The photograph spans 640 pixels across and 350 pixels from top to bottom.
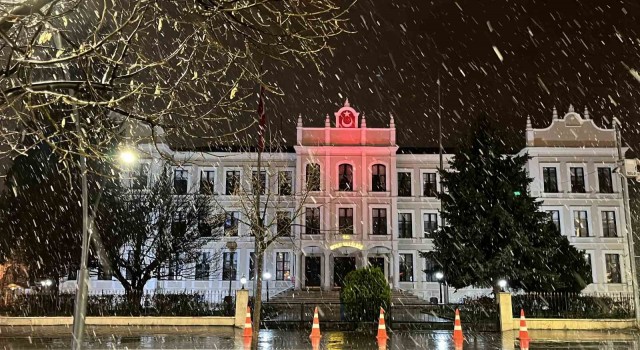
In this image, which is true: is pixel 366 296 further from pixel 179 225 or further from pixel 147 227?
pixel 147 227

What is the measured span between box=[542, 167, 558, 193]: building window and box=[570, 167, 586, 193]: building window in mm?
1201

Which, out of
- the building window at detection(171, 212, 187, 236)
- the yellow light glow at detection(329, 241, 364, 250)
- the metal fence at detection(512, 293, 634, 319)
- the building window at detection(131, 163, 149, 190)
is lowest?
the metal fence at detection(512, 293, 634, 319)

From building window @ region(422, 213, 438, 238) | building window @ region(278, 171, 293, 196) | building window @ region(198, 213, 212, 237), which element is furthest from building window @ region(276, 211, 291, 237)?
building window @ region(422, 213, 438, 238)

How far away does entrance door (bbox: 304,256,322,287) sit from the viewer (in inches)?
1565

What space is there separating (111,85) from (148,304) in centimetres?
1771

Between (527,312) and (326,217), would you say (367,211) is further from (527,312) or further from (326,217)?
(527,312)

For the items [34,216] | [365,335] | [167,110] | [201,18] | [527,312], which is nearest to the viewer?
[201,18]

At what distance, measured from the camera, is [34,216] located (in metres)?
28.9

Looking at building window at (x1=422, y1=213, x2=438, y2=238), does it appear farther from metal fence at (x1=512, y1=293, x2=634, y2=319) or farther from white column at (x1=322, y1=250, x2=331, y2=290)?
metal fence at (x1=512, y1=293, x2=634, y2=319)

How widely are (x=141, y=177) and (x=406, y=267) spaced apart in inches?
800

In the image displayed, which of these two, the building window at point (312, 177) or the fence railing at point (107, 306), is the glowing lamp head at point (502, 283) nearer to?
the building window at point (312, 177)

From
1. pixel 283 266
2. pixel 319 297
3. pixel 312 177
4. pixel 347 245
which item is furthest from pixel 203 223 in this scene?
pixel 312 177

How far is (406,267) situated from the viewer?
40781mm

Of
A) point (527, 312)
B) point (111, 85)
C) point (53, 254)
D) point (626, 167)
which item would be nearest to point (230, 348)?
point (111, 85)
